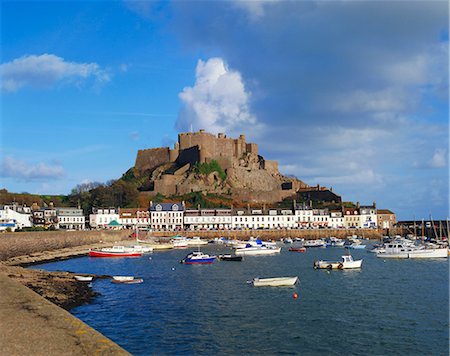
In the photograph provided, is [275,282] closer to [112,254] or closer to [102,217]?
[112,254]

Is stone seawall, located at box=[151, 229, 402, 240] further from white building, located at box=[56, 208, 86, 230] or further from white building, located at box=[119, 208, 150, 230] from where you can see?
white building, located at box=[56, 208, 86, 230]

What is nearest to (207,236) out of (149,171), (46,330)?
(149,171)

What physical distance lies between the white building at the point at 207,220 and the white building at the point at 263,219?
1838mm

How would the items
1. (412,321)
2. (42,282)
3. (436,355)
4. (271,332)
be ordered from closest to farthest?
Answer: 1. (436,355)
2. (271,332)
3. (412,321)
4. (42,282)

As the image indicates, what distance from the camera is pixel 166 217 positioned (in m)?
96.8

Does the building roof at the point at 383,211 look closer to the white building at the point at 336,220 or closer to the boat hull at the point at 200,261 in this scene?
the white building at the point at 336,220

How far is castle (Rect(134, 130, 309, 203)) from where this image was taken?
113m

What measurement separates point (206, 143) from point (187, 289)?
289ft

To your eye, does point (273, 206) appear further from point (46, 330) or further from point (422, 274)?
point (46, 330)

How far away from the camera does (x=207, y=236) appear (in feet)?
295

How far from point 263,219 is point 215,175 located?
21.9 meters

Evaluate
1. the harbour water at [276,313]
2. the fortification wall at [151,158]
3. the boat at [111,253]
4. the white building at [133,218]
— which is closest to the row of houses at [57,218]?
the white building at [133,218]

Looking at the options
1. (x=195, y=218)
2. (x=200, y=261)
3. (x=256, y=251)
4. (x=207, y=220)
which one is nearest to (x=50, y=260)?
(x=200, y=261)

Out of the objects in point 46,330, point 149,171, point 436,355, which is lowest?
point 436,355
